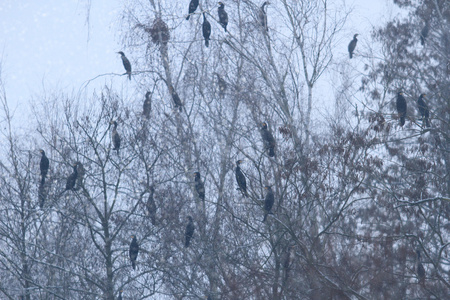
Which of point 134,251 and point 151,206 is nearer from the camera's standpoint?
point 151,206

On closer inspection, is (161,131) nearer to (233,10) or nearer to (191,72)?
(191,72)

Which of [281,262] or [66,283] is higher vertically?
[66,283]

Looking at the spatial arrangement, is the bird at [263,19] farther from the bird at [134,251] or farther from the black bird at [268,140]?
the bird at [134,251]

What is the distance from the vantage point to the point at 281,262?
29.1ft

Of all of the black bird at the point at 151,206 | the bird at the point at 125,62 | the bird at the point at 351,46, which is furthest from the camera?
the bird at the point at 125,62

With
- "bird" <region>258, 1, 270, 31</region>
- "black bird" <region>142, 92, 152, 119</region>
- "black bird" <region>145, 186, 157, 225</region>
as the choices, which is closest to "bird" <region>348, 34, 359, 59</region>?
"bird" <region>258, 1, 270, 31</region>

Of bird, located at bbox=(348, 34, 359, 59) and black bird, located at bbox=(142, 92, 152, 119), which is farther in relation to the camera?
bird, located at bbox=(348, 34, 359, 59)

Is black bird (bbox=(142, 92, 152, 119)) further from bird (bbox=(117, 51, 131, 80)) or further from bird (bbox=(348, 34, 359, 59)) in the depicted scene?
bird (bbox=(348, 34, 359, 59))

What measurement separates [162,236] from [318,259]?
3898 millimetres

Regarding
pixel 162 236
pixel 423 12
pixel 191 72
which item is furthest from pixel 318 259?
pixel 423 12

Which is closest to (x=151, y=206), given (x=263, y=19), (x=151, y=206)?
(x=151, y=206)

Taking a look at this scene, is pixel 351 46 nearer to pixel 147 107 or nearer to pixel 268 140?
pixel 147 107

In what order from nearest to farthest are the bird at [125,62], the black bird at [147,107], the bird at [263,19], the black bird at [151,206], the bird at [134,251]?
the bird at [263,19] < the black bird at [151,206] < the bird at [134,251] < the black bird at [147,107] < the bird at [125,62]

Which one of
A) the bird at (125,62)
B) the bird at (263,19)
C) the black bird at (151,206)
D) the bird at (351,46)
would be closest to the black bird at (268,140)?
the bird at (263,19)
